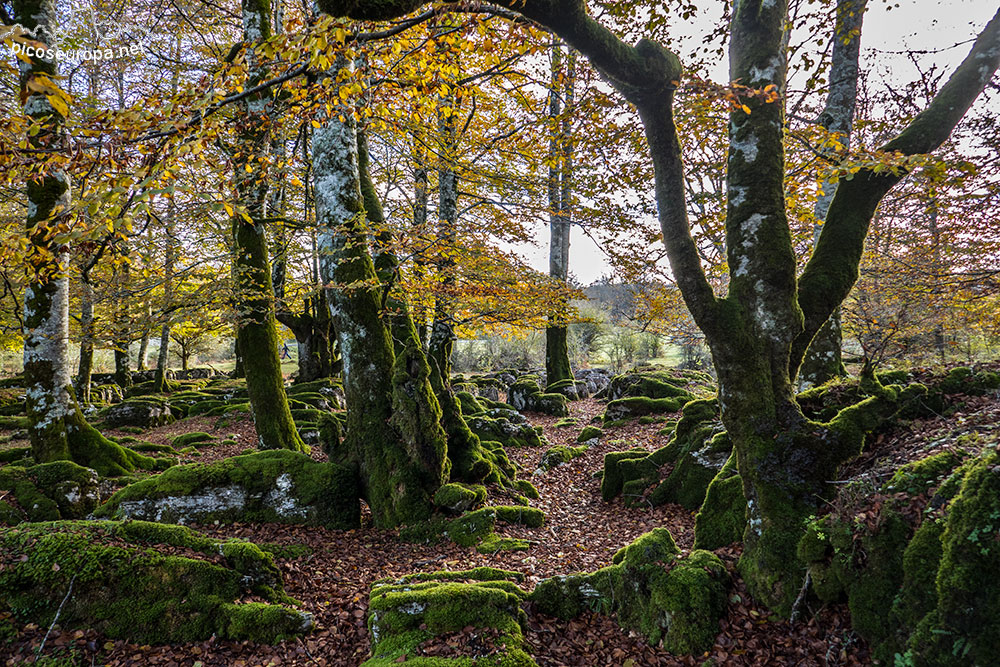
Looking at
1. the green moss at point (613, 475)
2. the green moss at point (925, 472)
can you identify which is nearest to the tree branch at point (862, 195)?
the green moss at point (925, 472)

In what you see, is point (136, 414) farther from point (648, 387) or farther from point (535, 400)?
point (648, 387)

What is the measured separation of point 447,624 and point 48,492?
6.65 metres

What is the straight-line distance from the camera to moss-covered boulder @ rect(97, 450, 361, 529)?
6168 millimetres

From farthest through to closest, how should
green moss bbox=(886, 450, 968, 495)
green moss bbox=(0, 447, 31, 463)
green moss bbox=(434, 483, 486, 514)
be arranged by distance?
green moss bbox=(0, 447, 31, 463) < green moss bbox=(434, 483, 486, 514) < green moss bbox=(886, 450, 968, 495)

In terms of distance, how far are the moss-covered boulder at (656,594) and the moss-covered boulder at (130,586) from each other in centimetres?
258

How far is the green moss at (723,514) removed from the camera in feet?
16.2

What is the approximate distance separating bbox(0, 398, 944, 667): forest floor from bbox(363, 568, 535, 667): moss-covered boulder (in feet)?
0.43

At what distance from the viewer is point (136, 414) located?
543 inches

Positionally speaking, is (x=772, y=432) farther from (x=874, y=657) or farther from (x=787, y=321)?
(x=874, y=657)

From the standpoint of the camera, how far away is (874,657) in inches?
118

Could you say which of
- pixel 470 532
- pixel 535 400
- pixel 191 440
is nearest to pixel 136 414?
pixel 191 440

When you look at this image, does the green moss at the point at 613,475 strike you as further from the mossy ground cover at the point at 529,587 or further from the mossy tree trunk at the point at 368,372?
the mossy tree trunk at the point at 368,372

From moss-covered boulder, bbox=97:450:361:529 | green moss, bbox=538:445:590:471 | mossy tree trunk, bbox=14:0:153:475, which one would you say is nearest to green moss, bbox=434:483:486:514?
moss-covered boulder, bbox=97:450:361:529

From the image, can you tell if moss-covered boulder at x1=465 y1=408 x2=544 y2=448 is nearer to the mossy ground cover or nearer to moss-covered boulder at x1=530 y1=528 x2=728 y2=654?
the mossy ground cover
